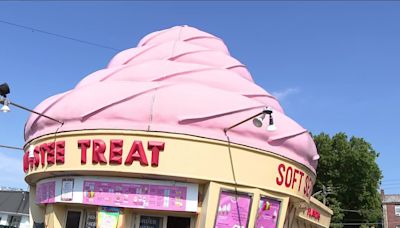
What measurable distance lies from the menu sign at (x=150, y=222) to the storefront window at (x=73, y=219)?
7.90 feet

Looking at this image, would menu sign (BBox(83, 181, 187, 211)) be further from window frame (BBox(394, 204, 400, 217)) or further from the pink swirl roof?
window frame (BBox(394, 204, 400, 217))

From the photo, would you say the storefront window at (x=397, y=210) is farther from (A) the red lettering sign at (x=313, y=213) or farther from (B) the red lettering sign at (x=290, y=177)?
(B) the red lettering sign at (x=290, y=177)

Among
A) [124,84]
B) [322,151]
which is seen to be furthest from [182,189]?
[322,151]

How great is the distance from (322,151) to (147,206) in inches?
1655

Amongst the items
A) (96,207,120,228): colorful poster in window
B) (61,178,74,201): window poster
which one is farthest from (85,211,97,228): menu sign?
(61,178,74,201): window poster

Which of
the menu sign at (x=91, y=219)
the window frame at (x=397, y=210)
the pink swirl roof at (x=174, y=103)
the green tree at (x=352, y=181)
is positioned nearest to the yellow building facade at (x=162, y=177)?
the menu sign at (x=91, y=219)

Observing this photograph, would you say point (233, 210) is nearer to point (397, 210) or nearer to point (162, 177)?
point (162, 177)

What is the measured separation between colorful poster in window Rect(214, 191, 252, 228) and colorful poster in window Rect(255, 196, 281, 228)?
1.83 feet

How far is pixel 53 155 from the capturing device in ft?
50.7

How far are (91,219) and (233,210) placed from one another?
15.6 feet

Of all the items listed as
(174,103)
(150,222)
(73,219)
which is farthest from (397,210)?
(174,103)

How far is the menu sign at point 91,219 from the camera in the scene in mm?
15653

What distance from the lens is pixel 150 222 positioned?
15234 mm

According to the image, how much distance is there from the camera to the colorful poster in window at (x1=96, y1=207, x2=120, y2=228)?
14.6 meters
